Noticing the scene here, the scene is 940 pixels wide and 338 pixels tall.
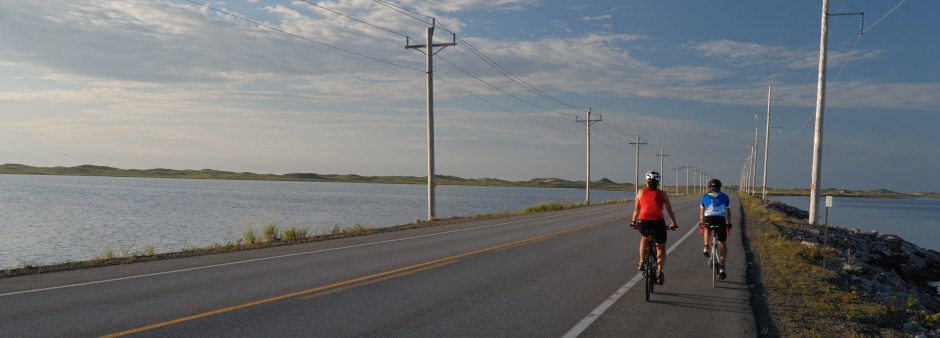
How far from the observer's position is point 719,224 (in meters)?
11.1

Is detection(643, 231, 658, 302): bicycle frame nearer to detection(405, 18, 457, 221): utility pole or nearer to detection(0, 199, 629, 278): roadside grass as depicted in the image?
detection(0, 199, 629, 278): roadside grass

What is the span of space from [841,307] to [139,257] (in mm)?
13728

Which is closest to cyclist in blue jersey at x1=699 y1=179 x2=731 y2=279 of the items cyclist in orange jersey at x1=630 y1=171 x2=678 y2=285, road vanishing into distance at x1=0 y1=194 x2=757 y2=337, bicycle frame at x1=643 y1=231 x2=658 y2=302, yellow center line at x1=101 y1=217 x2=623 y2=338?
road vanishing into distance at x1=0 y1=194 x2=757 y2=337

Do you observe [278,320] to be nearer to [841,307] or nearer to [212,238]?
[841,307]

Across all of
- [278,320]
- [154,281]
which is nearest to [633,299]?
[278,320]

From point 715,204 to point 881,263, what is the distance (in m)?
16.2

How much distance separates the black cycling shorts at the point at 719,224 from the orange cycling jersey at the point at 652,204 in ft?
6.08

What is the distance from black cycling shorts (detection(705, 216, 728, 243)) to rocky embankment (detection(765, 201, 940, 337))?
296 centimetres

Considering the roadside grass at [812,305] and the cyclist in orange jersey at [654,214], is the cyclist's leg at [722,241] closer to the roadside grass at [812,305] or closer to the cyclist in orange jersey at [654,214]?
the roadside grass at [812,305]

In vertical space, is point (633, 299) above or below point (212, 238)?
above

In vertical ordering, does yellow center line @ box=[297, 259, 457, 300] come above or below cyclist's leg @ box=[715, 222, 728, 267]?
below

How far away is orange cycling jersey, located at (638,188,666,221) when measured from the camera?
31.7 ft

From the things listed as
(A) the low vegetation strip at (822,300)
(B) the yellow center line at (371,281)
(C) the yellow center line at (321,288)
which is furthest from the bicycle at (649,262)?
(C) the yellow center line at (321,288)

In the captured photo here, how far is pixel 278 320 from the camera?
7.60 m
